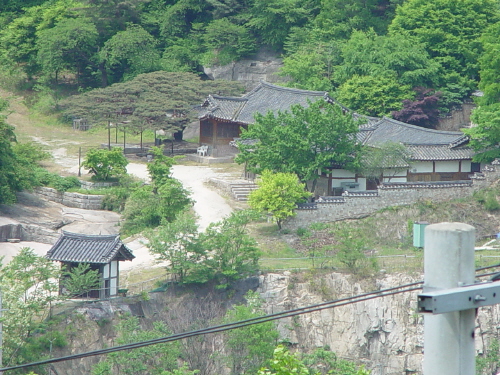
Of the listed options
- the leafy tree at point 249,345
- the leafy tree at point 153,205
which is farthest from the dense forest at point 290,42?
the leafy tree at point 249,345

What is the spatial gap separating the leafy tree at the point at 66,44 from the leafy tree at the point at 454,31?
664 inches

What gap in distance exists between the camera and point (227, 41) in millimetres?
45688

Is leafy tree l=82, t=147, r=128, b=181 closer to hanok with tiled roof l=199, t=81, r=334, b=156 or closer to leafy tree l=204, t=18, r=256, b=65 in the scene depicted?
hanok with tiled roof l=199, t=81, r=334, b=156

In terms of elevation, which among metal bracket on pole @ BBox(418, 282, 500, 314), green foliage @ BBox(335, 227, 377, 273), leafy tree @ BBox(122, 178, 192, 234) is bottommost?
green foliage @ BBox(335, 227, 377, 273)

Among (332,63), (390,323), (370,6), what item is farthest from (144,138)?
(390,323)

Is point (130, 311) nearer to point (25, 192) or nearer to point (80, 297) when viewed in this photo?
point (80, 297)

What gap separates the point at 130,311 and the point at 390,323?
7.56 metres

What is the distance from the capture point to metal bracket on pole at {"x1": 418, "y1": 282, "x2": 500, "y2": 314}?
4141mm

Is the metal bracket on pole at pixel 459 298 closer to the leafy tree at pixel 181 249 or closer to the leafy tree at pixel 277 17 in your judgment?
the leafy tree at pixel 181 249

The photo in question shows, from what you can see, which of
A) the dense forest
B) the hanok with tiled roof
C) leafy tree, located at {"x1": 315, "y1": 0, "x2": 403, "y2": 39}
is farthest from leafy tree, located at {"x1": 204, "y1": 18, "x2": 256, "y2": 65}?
the hanok with tiled roof

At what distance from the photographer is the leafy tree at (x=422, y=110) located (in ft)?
116

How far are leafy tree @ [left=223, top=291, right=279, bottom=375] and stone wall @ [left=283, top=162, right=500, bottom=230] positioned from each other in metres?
6.85

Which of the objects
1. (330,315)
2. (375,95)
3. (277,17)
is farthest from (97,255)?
(277,17)

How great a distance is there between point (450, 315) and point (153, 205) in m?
25.5
